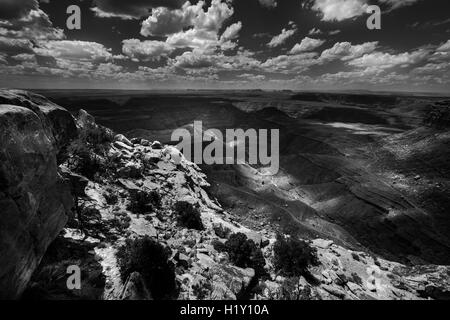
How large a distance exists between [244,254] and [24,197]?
14049 mm

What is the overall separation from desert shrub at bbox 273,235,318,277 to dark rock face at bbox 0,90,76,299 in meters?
15.1

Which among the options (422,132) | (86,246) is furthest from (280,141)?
(86,246)

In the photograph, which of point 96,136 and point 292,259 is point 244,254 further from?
point 96,136

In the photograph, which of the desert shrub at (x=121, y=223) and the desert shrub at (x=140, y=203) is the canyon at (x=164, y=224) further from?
the desert shrub at (x=140, y=203)

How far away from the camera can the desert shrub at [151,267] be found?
13797mm

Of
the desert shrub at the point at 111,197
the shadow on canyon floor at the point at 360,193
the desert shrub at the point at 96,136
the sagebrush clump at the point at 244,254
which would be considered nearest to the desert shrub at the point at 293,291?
the sagebrush clump at the point at 244,254

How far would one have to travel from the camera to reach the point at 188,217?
23.8 metres

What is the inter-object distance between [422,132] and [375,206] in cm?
4800

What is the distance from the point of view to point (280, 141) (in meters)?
132

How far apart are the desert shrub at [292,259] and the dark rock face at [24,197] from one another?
15.1 meters

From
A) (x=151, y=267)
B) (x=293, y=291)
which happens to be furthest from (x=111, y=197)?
(x=293, y=291)

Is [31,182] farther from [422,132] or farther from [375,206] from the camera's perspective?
[422,132]

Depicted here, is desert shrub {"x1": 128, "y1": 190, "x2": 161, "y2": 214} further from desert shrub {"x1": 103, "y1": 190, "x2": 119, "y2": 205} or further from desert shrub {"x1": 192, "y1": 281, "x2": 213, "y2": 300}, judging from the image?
desert shrub {"x1": 192, "y1": 281, "x2": 213, "y2": 300}

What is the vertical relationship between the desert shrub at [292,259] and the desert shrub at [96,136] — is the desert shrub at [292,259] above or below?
below
